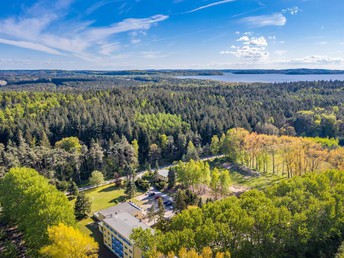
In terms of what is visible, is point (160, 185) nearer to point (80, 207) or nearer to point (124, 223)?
point (80, 207)

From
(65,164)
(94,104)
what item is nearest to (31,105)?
(94,104)

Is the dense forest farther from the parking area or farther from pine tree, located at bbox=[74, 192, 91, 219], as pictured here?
pine tree, located at bbox=[74, 192, 91, 219]

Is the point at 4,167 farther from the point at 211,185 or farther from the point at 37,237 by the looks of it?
the point at 211,185

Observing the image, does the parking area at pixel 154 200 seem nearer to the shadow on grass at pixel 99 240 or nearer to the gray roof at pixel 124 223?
the gray roof at pixel 124 223

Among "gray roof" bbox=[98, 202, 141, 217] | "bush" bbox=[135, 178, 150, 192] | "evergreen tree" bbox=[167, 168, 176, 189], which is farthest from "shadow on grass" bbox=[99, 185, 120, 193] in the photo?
"gray roof" bbox=[98, 202, 141, 217]

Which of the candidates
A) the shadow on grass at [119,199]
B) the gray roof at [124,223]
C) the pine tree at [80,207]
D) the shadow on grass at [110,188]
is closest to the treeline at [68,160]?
the shadow on grass at [110,188]

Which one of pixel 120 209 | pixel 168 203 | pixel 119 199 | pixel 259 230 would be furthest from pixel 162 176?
pixel 259 230
